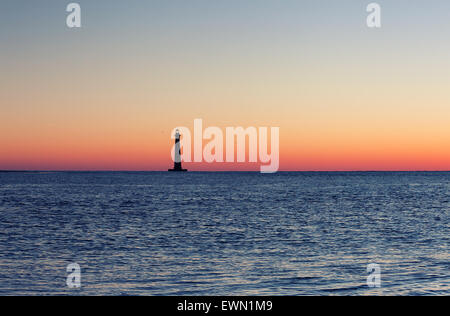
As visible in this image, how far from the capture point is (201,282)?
2052 cm

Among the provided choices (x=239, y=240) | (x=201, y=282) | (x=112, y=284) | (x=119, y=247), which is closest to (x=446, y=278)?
(x=201, y=282)

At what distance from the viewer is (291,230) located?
131ft

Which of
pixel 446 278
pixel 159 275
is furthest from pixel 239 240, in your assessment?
pixel 446 278

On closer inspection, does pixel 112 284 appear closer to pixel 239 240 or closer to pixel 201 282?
pixel 201 282

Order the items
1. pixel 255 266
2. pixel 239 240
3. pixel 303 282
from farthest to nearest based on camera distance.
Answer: pixel 239 240
pixel 255 266
pixel 303 282

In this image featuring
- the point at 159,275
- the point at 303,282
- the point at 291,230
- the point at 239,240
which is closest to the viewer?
the point at 303,282

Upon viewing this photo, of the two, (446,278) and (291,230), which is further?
(291,230)
